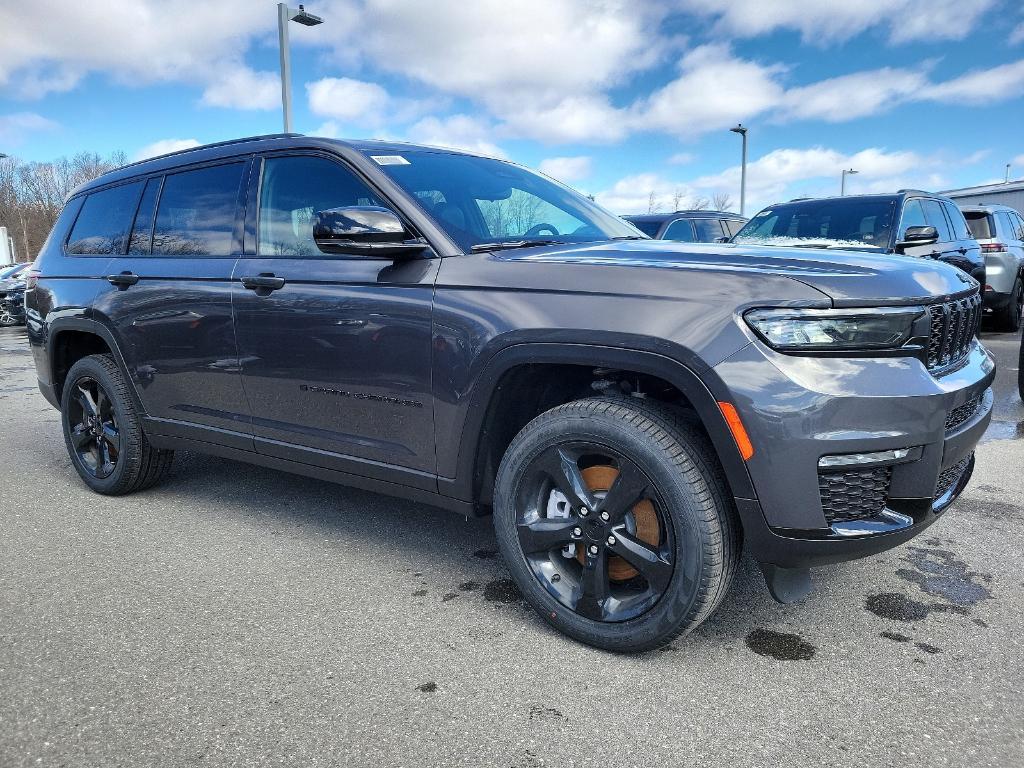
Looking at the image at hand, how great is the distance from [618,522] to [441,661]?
2.38ft

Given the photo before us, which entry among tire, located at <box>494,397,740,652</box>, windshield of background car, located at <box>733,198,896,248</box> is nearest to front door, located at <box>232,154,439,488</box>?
tire, located at <box>494,397,740,652</box>

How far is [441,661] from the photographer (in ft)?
8.12

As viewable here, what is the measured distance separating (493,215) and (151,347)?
74.9 inches

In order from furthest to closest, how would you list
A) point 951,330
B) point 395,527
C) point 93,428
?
point 93,428 → point 395,527 → point 951,330

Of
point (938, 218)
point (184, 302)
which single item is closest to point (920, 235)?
point (938, 218)

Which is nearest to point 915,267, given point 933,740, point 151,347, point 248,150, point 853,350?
point 853,350

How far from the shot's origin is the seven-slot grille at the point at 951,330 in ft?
7.40

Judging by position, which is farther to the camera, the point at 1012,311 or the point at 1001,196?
the point at 1001,196

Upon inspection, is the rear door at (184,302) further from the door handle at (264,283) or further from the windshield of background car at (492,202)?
the windshield of background car at (492,202)

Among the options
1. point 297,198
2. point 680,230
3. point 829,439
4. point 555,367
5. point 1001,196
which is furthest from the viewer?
point 1001,196

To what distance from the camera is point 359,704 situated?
2.23 metres

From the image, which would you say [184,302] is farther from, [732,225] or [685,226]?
[732,225]

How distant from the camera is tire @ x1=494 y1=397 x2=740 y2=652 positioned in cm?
228

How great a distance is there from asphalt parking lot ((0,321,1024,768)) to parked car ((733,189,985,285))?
158 inches
